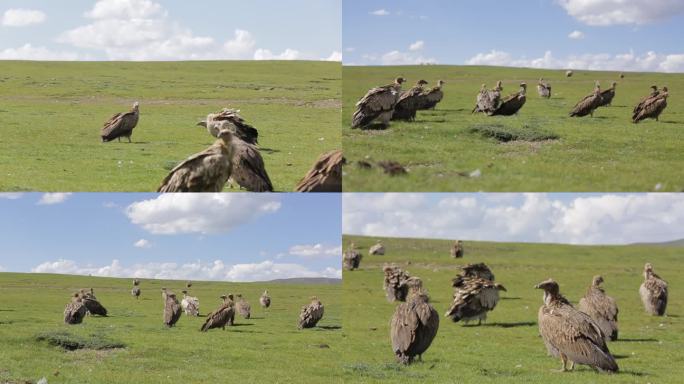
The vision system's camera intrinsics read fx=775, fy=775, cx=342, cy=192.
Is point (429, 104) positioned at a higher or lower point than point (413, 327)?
higher

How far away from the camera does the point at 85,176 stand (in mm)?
24328

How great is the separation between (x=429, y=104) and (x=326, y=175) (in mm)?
17010

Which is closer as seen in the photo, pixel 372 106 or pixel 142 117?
pixel 372 106

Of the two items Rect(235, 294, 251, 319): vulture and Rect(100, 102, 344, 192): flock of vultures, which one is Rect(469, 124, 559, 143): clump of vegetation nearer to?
Rect(100, 102, 344, 192): flock of vultures

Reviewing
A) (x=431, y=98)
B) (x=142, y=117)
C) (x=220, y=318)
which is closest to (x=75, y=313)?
(x=220, y=318)

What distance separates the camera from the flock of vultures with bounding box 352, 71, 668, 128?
22.7 metres

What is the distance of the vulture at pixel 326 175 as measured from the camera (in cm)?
1631

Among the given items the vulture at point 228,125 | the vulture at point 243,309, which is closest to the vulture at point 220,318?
the vulture at point 243,309

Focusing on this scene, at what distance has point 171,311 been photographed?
30250 millimetres

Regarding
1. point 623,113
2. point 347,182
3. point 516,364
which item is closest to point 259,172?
point 347,182

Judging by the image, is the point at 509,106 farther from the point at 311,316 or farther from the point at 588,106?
the point at 311,316

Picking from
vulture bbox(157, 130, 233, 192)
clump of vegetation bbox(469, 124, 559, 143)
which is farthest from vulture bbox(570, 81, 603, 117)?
vulture bbox(157, 130, 233, 192)

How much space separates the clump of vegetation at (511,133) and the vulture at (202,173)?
10292 mm

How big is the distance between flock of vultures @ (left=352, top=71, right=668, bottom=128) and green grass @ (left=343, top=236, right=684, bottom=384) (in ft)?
21.4
